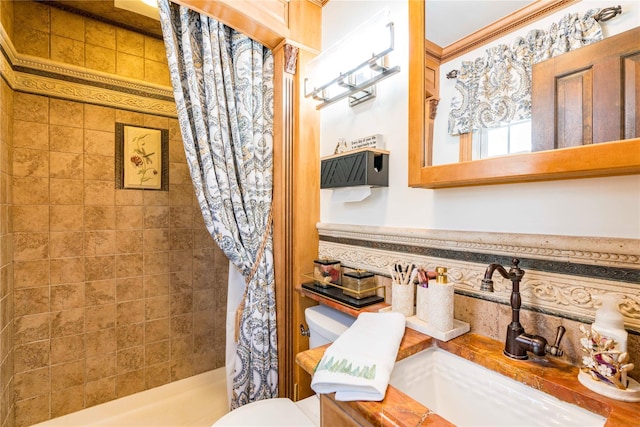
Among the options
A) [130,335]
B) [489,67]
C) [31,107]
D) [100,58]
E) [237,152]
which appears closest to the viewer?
[489,67]

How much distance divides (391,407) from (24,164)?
2133mm

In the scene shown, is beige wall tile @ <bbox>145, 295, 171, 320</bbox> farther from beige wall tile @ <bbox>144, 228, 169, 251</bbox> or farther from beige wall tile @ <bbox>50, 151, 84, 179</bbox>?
beige wall tile @ <bbox>50, 151, 84, 179</bbox>

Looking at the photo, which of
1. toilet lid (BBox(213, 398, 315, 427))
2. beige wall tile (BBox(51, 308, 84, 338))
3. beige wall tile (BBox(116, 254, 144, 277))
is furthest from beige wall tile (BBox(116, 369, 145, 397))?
toilet lid (BBox(213, 398, 315, 427))

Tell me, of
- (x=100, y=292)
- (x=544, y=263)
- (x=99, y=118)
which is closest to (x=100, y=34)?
(x=99, y=118)

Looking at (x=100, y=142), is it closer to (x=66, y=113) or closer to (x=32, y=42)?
(x=66, y=113)

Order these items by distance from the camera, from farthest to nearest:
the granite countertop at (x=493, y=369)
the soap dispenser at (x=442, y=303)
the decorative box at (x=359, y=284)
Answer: the decorative box at (x=359, y=284) < the soap dispenser at (x=442, y=303) < the granite countertop at (x=493, y=369)

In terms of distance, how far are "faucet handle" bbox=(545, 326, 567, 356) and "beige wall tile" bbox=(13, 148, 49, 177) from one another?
2.38 m

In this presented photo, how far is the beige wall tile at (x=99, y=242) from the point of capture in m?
1.77

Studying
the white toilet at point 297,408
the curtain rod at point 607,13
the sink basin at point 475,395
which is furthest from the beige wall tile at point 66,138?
the curtain rod at point 607,13

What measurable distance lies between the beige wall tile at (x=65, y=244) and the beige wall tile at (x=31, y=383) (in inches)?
25.8

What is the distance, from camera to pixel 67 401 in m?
1.71

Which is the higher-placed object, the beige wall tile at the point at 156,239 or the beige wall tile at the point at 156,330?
the beige wall tile at the point at 156,239

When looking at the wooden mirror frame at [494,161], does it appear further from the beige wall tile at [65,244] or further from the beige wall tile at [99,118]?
the beige wall tile at [65,244]

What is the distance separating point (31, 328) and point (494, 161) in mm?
2373
